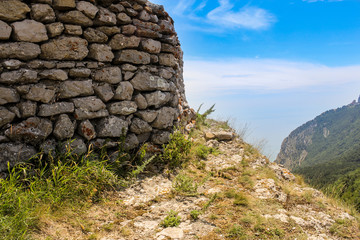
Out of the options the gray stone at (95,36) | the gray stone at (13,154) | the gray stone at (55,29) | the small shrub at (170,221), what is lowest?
the small shrub at (170,221)

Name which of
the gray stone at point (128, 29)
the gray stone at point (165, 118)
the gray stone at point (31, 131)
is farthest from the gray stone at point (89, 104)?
the gray stone at point (128, 29)

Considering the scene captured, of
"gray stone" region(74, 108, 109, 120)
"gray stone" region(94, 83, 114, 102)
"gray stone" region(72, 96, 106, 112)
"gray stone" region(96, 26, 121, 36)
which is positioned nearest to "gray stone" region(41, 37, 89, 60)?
"gray stone" region(96, 26, 121, 36)

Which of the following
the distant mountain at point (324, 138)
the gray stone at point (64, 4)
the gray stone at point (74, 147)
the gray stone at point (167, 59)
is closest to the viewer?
the gray stone at point (64, 4)

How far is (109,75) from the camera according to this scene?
3.68 m

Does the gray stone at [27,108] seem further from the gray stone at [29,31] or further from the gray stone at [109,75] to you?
the gray stone at [109,75]

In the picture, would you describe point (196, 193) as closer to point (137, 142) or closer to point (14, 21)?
point (137, 142)

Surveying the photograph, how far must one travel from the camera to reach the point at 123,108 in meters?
3.79

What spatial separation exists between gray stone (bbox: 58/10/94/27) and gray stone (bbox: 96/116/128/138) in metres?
Result: 1.51

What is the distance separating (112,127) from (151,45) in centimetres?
165

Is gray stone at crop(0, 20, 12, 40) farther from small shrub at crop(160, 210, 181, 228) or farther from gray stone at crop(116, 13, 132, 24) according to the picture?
small shrub at crop(160, 210, 181, 228)

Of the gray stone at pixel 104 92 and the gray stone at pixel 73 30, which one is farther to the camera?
the gray stone at pixel 104 92

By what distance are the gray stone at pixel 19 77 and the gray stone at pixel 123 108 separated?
3.68 ft

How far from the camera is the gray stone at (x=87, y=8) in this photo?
334 cm

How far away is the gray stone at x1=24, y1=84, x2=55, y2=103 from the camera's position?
3060mm
